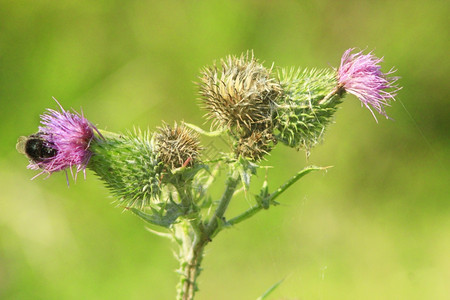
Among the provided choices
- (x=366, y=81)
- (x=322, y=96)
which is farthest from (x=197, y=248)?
(x=366, y=81)

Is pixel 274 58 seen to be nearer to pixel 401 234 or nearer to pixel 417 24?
pixel 417 24

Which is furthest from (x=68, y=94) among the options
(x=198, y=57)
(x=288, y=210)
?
(x=288, y=210)

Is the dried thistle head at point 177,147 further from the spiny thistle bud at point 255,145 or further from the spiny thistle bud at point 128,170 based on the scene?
the spiny thistle bud at point 255,145

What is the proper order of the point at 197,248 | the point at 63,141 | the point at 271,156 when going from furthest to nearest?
1. the point at 271,156
2. the point at 197,248
3. the point at 63,141

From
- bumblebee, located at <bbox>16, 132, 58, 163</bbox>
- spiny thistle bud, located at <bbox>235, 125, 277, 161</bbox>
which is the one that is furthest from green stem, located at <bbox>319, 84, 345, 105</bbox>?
bumblebee, located at <bbox>16, 132, 58, 163</bbox>

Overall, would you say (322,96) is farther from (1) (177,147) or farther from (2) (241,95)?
(1) (177,147)

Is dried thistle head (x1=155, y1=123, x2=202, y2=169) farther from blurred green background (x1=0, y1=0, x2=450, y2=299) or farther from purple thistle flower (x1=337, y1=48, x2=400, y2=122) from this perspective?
blurred green background (x1=0, y1=0, x2=450, y2=299)
